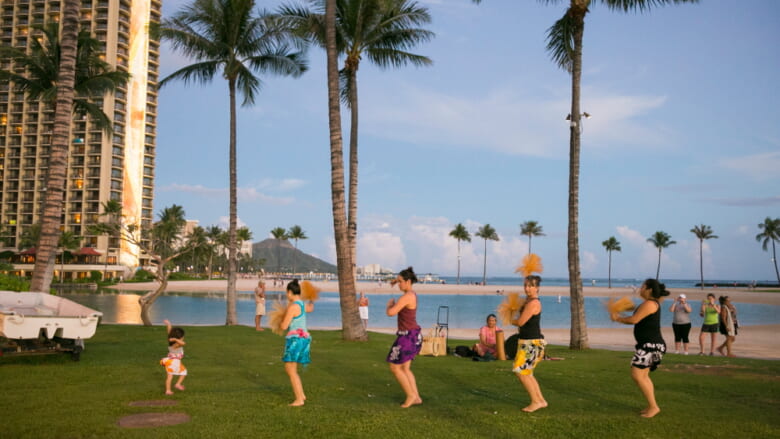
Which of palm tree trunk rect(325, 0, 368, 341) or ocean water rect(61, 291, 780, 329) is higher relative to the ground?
palm tree trunk rect(325, 0, 368, 341)

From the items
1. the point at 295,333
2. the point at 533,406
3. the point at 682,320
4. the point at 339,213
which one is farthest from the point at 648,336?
the point at 339,213

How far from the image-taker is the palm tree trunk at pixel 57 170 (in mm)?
14086

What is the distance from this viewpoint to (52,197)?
1416 centimetres

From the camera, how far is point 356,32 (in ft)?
66.0

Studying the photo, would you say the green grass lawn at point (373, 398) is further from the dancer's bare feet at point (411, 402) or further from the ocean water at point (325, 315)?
the ocean water at point (325, 315)

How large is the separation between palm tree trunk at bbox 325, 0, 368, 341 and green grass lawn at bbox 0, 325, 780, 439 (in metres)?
3.13

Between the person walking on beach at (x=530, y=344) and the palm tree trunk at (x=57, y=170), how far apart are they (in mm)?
11297

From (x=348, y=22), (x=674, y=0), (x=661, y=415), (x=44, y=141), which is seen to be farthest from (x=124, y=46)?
(x=661, y=415)

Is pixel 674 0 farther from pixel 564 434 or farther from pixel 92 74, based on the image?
pixel 92 74

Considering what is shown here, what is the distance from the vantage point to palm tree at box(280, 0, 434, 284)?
65.6ft

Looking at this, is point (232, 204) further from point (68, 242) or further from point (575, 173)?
point (68, 242)

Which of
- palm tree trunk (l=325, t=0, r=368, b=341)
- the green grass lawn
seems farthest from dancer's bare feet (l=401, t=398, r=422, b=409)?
palm tree trunk (l=325, t=0, r=368, b=341)

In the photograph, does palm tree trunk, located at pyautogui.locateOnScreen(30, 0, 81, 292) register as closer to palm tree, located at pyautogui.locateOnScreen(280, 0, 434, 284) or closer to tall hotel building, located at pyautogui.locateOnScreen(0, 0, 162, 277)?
palm tree, located at pyautogui.locateOnScreen(280, 0, 434, 284)

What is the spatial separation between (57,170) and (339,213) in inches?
287
